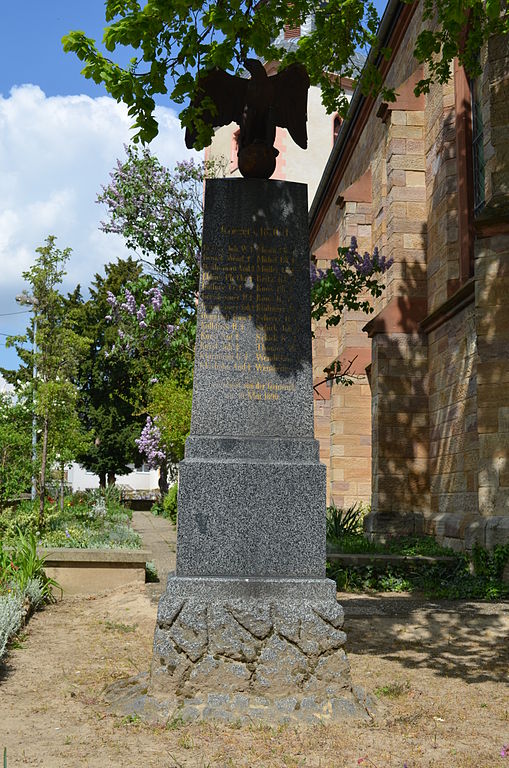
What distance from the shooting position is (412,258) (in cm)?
1287

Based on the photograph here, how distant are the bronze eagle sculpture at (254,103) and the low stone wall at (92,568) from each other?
17.5 feet

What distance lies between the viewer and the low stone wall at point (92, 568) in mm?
8844

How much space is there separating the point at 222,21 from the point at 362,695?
5.02 meters

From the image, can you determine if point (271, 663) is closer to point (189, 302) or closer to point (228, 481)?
point (228, 481)

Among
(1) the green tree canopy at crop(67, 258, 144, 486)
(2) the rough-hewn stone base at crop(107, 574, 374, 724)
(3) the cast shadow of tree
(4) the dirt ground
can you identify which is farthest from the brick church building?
(1) the green tree canopy at crop(67, 258, 144, 486)

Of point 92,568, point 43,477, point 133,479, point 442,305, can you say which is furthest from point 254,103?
point 133,479

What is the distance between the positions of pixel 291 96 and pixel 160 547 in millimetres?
10363

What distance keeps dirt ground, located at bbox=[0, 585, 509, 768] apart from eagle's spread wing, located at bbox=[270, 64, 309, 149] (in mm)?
4115

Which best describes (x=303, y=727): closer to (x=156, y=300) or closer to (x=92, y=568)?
(x=92, y=568)

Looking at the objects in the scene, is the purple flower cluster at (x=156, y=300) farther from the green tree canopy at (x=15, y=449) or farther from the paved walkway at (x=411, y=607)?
the paved walkway at (x=411, y=607)

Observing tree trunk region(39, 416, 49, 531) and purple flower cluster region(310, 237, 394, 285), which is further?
purple flower cluster region(310, 237, 394, 285)

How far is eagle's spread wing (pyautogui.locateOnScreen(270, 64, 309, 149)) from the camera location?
18.3 feet

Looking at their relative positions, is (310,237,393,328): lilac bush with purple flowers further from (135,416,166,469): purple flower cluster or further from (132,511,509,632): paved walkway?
(135,416,166,469): purple flower cluster

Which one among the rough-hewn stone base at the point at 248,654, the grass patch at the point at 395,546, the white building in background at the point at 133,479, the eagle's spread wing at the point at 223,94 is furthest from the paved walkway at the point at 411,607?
the white building in background at the point at 133,479
